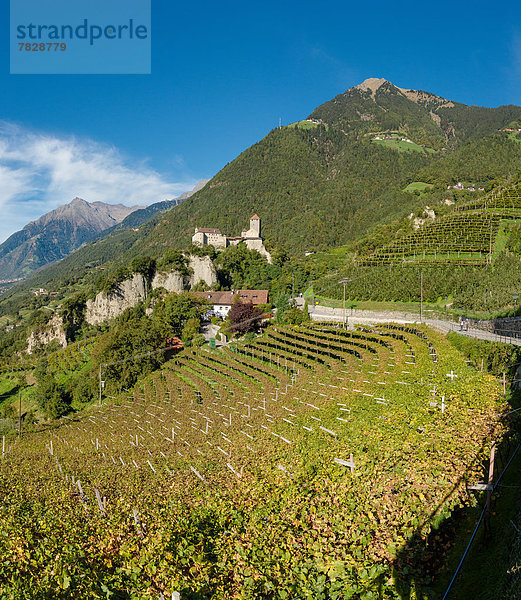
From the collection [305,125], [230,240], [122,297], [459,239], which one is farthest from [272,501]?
[305,125]

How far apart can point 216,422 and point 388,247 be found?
122 ft

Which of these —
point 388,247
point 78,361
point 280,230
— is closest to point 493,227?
point 388,247

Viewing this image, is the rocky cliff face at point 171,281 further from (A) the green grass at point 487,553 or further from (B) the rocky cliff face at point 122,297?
(A) the green grass at point 487,553

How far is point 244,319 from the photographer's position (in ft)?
143

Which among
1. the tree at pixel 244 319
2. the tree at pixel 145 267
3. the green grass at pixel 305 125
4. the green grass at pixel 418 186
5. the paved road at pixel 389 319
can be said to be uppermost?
the green grass at pixel 305 125

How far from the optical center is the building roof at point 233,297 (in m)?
60.0

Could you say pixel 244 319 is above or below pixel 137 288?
below

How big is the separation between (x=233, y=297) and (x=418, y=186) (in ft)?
220

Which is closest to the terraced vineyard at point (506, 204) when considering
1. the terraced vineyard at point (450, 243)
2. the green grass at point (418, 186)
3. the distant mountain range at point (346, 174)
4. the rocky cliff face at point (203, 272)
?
the terraced vineyard at point (450, 243)

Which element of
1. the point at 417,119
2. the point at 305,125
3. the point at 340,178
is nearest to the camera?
the point at 340,178

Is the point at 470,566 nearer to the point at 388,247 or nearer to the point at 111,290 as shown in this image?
the point at 388,247

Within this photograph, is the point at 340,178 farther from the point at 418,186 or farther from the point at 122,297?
the point at 122,297

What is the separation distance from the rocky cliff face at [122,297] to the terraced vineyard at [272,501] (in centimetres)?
5789

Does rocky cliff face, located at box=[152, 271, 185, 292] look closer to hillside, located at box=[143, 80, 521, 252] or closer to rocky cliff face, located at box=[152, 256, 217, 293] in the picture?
rocky cliff face, located at box=[152, 256, 217, 293]
